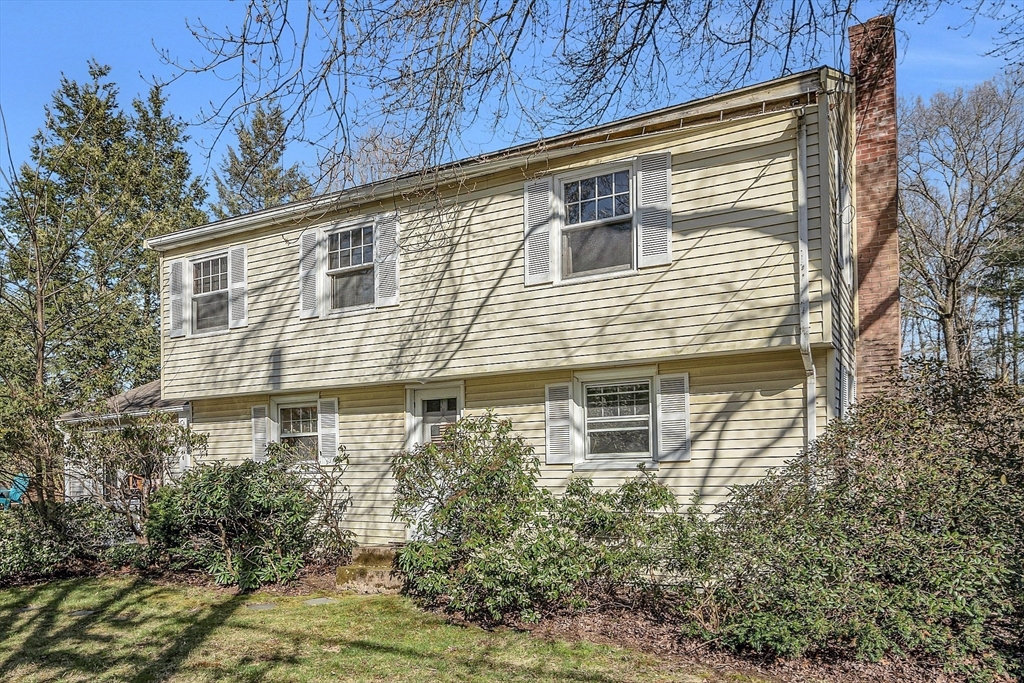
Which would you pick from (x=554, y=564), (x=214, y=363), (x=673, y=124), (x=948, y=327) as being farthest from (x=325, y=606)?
(x=948, y=327)

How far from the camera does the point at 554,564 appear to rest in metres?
6.70

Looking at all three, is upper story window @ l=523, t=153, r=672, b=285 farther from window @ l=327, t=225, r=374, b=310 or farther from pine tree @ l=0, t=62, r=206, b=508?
pine tree @ l=0, t=62, r=206, b=508

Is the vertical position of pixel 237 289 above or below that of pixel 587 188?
below

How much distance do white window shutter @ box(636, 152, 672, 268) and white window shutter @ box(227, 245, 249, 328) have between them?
6919mm

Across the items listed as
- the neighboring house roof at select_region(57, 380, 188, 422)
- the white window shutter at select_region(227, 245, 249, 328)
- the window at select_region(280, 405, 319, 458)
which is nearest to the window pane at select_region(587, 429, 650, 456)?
the window at select_region(280, 405, 319, 458)

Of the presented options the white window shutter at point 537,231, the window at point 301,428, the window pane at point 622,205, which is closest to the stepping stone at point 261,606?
the window at point 301,428

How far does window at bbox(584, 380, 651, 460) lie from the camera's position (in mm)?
8875

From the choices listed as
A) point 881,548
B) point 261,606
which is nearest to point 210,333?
point 261,606

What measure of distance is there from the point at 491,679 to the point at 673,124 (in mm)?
6303

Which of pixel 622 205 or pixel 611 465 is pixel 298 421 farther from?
pixel 622 205

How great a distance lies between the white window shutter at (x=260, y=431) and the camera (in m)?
12.2

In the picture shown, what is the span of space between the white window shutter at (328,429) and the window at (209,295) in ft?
7.78

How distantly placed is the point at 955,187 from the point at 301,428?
1964cm

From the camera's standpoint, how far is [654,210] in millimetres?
8523
